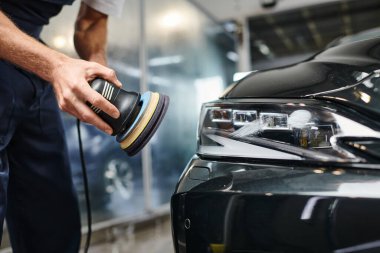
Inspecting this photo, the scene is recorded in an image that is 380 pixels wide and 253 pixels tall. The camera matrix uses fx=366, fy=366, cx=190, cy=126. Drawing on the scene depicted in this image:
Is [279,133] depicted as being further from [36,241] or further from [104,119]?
[36,241]

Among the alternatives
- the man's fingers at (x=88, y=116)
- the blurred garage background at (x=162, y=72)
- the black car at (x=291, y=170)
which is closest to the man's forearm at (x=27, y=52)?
the man's fingers at (x=88, y=116)

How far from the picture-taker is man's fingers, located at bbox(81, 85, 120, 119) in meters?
0.68

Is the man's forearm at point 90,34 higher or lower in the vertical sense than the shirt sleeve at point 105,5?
lower

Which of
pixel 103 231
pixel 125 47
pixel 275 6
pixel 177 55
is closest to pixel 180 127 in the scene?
pixel 177 55

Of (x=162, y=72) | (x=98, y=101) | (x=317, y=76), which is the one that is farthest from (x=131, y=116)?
(x=162, y=72)

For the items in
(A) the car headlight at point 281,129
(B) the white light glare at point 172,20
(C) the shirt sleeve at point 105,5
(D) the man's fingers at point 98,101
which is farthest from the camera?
(B) the white light glare at point 172,20

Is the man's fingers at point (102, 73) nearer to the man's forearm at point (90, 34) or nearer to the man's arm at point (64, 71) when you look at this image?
the man's arm at point (64, 71)

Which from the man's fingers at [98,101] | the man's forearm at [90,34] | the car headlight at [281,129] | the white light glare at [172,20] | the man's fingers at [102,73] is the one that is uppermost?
the white light glare at [172,20]

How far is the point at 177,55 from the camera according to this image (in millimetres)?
3516

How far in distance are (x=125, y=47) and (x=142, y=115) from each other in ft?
7.00

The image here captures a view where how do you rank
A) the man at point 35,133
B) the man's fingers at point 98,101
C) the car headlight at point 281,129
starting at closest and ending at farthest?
1. the man's fingers at point 98,101
2. the car headlight at point 281,129
3. the man at point 35,133

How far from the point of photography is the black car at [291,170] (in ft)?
2.36

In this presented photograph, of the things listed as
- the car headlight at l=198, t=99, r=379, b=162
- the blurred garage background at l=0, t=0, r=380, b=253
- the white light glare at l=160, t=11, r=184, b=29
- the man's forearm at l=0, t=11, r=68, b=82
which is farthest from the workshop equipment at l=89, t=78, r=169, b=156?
the white light glare at l=160, t=11, r=184, b=29

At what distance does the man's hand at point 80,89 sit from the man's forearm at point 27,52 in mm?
27
